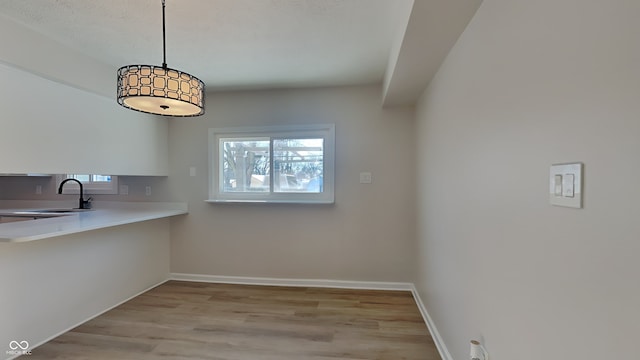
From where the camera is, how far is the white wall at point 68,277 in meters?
1.97

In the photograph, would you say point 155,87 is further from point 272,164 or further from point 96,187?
point 96,187

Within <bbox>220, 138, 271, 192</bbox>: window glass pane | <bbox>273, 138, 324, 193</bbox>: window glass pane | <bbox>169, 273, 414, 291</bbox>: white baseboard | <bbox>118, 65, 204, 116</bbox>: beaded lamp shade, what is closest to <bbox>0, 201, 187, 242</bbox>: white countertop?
<bbox>220, 138, 271, 192</bbox>: window glass pane

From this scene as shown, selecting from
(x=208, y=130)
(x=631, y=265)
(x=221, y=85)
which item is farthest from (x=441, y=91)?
(x=208, y=130)

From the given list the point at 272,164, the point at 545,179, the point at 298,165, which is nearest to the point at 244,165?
the point at 272,164

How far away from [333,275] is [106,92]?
119 inches

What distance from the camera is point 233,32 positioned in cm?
207

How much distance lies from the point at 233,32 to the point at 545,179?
2.14 m

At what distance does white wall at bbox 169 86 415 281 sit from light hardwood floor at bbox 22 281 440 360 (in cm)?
35

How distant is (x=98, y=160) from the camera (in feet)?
8.69

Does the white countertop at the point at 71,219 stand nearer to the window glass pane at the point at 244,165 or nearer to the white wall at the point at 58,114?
the white wall at the point at 58,114

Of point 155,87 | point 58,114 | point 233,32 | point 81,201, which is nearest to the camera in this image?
point 155,87

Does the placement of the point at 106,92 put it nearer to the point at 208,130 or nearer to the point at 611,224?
the point at 208,130

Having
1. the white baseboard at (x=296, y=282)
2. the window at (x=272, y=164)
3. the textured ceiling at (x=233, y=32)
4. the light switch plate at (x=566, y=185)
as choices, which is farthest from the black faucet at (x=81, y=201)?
the light switch plate at (x=566, y=185)

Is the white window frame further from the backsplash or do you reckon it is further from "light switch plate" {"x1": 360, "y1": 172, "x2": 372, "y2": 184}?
"light switch plate" {"x1": 360, "y1": 172, "x2": 372, "y2": 184}
